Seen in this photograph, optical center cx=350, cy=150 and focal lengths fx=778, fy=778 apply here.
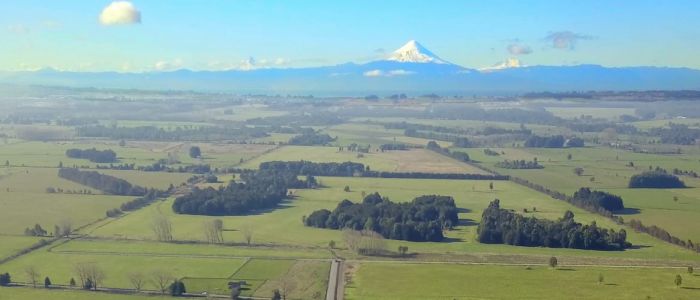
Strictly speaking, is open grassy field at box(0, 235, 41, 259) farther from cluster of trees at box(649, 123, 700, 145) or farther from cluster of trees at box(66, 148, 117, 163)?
cluster of trees at box(649, 123, 700, 145)

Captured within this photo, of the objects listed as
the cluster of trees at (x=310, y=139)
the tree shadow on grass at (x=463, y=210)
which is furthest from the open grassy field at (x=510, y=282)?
the cluster of trees at (x=310, y=139)

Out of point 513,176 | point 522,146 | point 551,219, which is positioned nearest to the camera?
point 551,219

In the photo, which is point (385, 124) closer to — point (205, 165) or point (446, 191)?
point (205, 165)

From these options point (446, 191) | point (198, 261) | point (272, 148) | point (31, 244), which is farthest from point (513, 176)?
point (31, 244)

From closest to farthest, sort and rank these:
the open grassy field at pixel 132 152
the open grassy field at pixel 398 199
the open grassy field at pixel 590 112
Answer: the open grassy field at pixel 398 199 → the open grassy field at pixel 132 152 → the open grassy field at pixel 590 112

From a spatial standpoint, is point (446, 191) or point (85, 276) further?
point (446, 191)

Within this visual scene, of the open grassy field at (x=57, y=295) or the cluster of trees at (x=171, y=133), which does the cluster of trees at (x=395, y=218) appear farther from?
the cluster of trees at (x=171, y=133)
